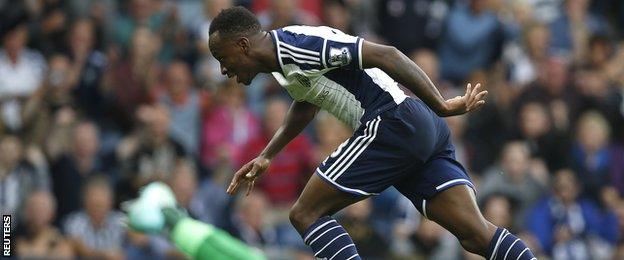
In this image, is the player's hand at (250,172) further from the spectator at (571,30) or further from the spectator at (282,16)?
the spectator at (571,30)

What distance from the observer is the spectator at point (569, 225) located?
43.5ft

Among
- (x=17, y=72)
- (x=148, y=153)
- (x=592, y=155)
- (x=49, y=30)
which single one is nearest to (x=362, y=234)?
(x=148, y=153)

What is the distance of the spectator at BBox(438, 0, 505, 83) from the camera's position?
14906 mm

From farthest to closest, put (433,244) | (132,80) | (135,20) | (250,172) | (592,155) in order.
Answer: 1. (135,20)
2. (592,155)
3. (132,80)
4. (433,244)
5. (250,172)

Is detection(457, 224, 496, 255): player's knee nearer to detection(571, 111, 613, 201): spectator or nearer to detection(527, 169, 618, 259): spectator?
detection(527, 169, 618, 259): spectator

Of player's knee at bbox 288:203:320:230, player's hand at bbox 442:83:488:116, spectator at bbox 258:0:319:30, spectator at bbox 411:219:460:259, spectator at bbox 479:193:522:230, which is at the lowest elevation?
spectator at bbox 411:219:460:259

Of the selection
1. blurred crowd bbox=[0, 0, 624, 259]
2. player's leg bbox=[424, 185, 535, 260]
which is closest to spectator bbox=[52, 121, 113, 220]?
blurred crowd bbox=[0, 0, 624, 259]

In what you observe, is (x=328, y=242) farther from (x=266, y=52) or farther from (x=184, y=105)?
(x=184, y=105)

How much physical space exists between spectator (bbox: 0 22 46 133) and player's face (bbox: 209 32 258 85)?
572 cm

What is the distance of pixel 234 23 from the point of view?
767 centimetres

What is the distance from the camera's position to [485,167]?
1384 centimetres

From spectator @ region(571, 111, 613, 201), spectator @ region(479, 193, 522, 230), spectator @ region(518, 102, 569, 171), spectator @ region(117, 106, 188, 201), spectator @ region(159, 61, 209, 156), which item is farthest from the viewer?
spectator @ region(518, 102, 569, 171)

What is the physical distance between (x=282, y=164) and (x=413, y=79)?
5.77 meters

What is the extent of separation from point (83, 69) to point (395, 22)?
3723 millimetres
